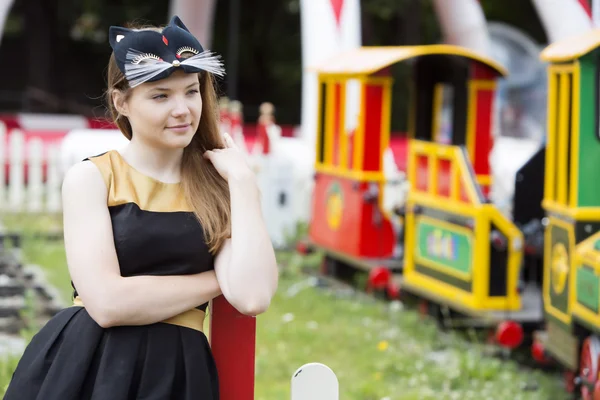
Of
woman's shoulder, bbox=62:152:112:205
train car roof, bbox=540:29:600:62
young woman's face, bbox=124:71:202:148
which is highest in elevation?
train car roof, bbox=540:29:600:62

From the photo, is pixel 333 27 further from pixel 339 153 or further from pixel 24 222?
pixel 24 222

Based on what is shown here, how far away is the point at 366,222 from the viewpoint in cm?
837

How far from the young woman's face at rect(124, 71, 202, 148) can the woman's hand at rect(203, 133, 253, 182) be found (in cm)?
10

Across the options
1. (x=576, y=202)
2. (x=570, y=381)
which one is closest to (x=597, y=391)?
(x=570, y=381)

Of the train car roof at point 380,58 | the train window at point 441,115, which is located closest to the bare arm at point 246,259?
the train car roof at point 380,58

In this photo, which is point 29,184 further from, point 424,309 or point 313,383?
point 313,383

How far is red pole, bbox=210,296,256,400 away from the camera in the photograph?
263cm

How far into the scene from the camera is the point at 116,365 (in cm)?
247

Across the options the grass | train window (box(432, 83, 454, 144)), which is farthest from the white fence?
train window (box(432, 83, 454, 144))

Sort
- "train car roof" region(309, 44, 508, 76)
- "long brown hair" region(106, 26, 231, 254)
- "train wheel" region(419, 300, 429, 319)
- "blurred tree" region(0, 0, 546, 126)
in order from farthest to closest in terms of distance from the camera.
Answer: "blurred tree" region(0, 0, 546, 126) < "train car roof" region(309, 44, 508, 76) < "train wheel" region(419, 300, 429, 319) < "long brown hair" region(106, 26, 231, 254)

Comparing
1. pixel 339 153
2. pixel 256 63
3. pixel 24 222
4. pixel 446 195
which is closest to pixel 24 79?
pixel 256 63

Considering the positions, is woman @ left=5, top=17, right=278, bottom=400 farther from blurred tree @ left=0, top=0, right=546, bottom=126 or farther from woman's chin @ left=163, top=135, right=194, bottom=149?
blurred tree @ left=0, top=0, right=546, bottom=126

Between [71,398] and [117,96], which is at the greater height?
[117,96]

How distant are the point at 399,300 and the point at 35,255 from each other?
3.14 m
